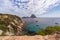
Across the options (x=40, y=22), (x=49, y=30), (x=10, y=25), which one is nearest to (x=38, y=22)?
(x=40, y=22)

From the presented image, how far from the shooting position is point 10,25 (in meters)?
3.53

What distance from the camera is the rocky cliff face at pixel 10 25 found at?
3.49 m

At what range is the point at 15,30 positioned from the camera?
11.5ft

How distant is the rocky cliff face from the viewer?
349cm

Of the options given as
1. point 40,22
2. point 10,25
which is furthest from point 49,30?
point 10,25

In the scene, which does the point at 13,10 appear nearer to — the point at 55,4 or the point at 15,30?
the point at 15,30

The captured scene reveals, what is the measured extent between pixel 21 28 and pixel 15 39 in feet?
0.97

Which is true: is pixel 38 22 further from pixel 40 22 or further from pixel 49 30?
pixel 49 30

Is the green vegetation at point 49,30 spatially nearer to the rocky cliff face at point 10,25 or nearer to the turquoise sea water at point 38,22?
the turquoise sea water at point 38,22

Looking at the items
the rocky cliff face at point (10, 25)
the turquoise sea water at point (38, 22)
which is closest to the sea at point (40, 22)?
the turquoise sea water at point (38, 22)

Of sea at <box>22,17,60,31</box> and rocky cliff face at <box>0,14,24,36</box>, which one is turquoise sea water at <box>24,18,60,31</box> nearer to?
sea at <box>22,17,60,31</box>

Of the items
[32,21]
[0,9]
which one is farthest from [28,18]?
[0,9]

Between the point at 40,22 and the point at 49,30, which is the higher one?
the point at 40,22

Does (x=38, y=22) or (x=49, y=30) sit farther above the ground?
(x=38, y=22)
